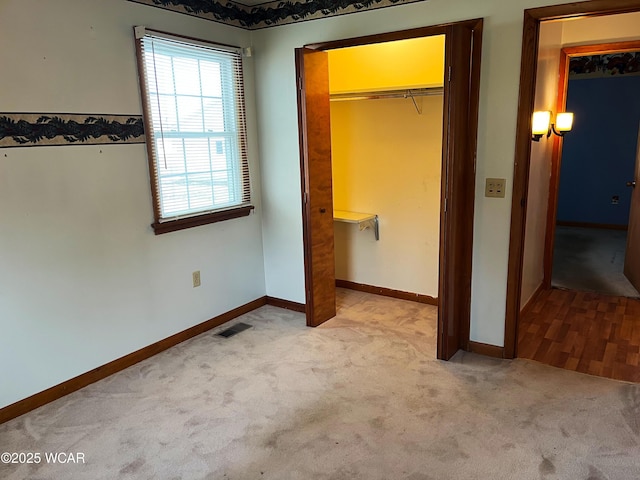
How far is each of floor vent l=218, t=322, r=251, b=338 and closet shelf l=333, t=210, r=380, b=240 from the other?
1.17 m

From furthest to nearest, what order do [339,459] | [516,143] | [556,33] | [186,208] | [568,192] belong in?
[568,192], [556,33], [186,208], [516,143], [339,459]

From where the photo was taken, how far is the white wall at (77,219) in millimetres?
2375

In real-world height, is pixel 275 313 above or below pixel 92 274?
below

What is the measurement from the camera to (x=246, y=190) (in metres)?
3.71

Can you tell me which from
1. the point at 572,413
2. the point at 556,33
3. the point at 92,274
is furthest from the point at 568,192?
the point at 92,274

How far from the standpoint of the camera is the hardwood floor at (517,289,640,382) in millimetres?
2867

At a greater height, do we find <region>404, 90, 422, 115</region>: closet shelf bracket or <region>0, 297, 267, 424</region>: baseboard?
<region>404, 90, 422, 115</region>: closet shelf bracket

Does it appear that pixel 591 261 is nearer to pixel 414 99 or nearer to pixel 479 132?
pixel 414 99

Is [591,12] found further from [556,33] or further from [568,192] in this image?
[568,192]

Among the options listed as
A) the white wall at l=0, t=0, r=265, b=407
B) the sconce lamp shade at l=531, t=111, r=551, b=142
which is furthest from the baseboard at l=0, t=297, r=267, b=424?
the sconce lamp shade at l=531, t=111, r=551, b=142

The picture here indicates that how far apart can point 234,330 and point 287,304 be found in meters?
0.56

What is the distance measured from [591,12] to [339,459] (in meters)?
2.55

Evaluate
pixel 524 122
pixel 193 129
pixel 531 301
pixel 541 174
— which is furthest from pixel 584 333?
pixel 193 129

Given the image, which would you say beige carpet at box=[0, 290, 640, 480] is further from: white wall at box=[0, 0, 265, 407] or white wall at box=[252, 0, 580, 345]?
white wall at box=[252, 0, 580, 345]
